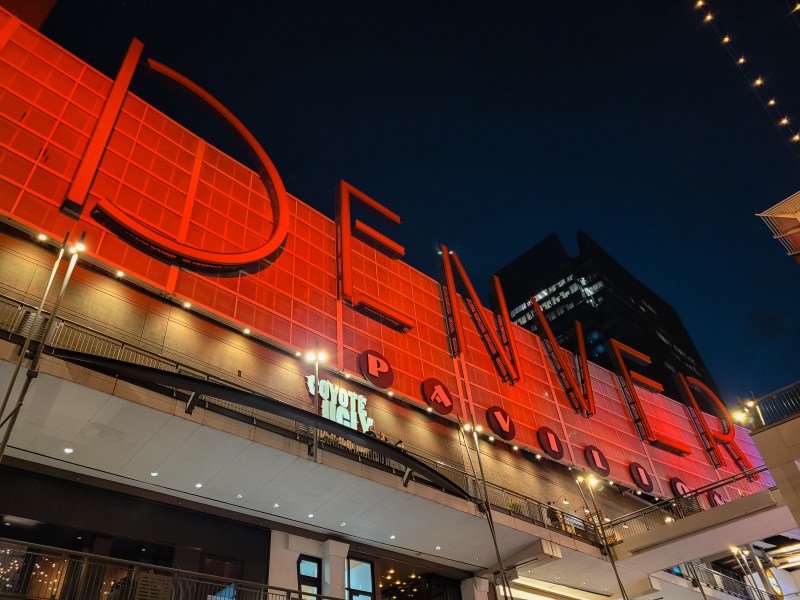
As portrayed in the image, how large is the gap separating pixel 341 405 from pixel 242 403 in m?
10.6

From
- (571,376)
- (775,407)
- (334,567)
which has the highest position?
(571,376)

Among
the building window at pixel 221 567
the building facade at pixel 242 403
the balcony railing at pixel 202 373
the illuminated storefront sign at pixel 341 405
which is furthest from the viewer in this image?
the illuminated storefront sign at pixel 341 405

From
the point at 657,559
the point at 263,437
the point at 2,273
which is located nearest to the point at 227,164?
the point at 2,273

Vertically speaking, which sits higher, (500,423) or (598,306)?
(598,306)

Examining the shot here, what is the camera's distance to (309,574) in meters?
24.4

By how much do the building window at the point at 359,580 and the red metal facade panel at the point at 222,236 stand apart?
32.9 ft

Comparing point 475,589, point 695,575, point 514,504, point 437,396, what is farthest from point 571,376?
point 475,589

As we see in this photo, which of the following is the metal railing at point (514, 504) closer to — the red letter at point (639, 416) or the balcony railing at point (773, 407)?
the balcony railing at point (773, 407)

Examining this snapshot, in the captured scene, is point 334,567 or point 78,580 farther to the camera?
point 334,567

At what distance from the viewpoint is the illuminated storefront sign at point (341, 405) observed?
1142 inches

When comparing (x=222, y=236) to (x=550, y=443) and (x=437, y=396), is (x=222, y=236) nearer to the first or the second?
(x=437, y=396)

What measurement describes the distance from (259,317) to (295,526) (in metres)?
10.5

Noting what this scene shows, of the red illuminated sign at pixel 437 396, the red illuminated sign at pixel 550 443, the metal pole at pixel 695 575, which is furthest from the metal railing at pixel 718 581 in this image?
the red illuminated sign at pixel 437 396

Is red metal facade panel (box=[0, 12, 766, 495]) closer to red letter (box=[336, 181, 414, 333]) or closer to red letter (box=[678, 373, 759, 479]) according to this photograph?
red letter (box=[336, 181, 414, 333])
